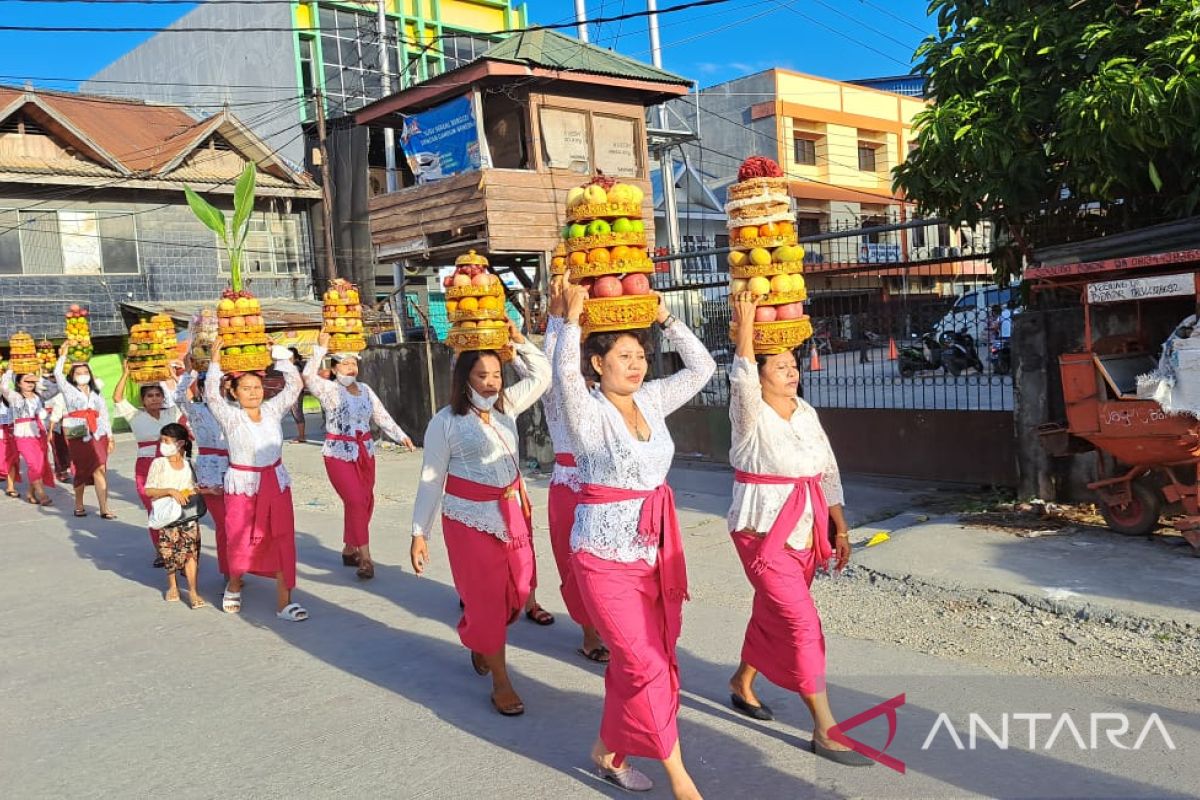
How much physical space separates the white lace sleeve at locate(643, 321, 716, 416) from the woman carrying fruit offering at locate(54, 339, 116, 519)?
30.5 feet

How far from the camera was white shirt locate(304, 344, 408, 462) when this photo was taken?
7254 mm

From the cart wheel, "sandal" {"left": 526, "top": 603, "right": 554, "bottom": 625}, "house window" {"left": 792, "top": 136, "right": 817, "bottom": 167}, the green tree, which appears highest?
"house window" {"left": 792, "top": 136, "right": 817, "bottom": 167}

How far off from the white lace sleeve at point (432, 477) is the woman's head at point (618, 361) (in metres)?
1.28

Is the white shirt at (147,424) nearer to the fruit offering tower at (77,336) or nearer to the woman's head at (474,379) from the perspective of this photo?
the fruit offering tower at (77,336)

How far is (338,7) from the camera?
25.8 meters

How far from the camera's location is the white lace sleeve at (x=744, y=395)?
363cm

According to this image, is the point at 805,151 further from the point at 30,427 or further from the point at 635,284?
the point at 635,284

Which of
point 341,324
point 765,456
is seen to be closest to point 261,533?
point 341,324

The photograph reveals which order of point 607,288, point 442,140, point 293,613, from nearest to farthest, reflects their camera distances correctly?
point 607,288
point 293,613
point 442,140

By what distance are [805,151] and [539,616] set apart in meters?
Answer: 26.5

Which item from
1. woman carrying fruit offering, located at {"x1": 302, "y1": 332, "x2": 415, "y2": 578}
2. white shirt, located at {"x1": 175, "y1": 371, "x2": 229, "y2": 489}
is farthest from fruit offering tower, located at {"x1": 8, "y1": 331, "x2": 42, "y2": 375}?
woman carrying fruit offering, located at {"x1": 302, "y1": 332, "x2": 415, "y2": 578}

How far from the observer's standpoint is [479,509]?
15.0 ft

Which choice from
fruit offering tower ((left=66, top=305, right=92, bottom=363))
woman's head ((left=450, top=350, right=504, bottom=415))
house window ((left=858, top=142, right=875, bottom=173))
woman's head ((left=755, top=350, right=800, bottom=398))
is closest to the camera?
woman's head ((left=755, top=350, right=800, bottom=398))

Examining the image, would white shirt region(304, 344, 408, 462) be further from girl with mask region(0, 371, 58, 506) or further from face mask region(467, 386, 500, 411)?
girl with mask region(0, 371, 58, 506)
